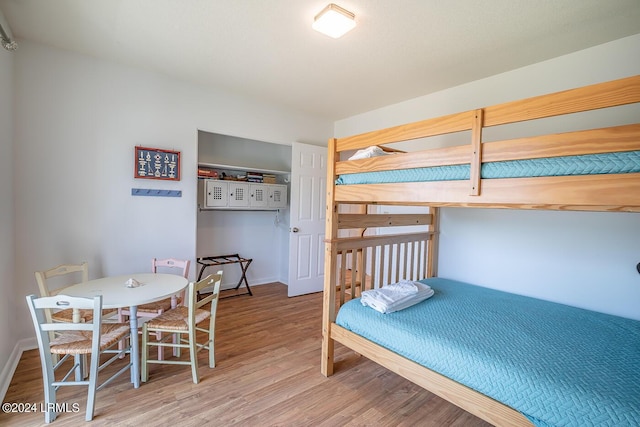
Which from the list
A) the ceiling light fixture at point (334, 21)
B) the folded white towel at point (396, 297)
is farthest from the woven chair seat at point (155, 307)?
the ceiling light fixture at point (334, 21)

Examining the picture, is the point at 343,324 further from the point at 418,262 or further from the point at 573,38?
the point at 573,38

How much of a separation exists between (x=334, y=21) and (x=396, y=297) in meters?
1.89

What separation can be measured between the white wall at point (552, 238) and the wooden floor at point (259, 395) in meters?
1.34

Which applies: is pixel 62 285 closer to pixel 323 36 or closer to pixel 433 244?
pixel 323 36

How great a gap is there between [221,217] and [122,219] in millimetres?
1401

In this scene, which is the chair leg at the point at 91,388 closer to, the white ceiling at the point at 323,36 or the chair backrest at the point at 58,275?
the chair backrest at the point at 58,275

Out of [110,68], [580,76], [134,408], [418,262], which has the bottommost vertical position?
[134,408]

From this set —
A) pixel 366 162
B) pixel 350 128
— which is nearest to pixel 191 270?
pixel 366 162

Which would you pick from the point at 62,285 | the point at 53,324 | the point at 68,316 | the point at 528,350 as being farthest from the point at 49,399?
the point at 528,350

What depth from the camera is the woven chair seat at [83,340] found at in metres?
1.70

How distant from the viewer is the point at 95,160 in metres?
2.72

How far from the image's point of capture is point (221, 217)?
13.6 feet

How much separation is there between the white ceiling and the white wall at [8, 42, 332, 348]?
0.23m

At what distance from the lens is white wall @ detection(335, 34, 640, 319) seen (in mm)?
2094
